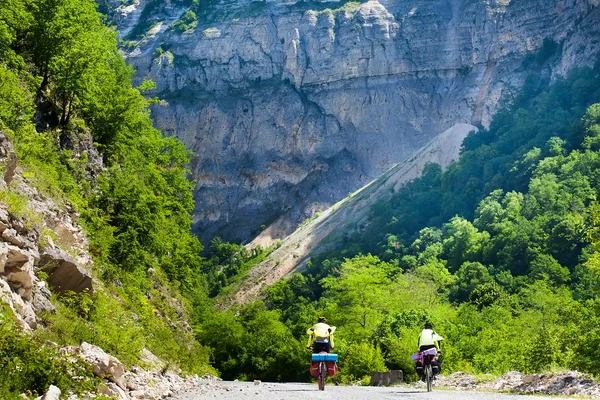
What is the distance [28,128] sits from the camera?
2211 centimetres

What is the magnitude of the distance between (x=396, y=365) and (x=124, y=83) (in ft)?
54.3

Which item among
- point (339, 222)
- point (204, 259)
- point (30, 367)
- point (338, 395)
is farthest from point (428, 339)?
point (339, 222)

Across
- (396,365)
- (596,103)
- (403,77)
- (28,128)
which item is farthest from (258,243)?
(28,128)

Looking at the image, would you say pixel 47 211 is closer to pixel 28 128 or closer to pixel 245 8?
pixel 28 128

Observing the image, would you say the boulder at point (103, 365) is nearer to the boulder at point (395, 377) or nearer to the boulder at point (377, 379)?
the boulder at point (377, 379)

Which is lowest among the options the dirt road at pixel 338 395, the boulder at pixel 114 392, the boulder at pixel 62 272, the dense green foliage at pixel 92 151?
the dirt road at pixel 338 395

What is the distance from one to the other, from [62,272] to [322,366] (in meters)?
6.45

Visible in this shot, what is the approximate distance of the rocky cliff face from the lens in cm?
14838

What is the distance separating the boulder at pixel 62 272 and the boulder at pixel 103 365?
3.05m

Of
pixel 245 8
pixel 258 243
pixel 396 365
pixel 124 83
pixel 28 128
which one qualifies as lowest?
pixel 396 365

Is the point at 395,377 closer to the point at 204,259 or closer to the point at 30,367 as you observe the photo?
the point at 30,367

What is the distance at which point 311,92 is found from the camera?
155750 mm

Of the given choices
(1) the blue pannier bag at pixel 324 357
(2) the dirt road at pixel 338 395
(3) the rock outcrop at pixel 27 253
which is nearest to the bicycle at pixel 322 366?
(1) the blue pannier bag at pixel 324 357

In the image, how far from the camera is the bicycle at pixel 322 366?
18.7m
